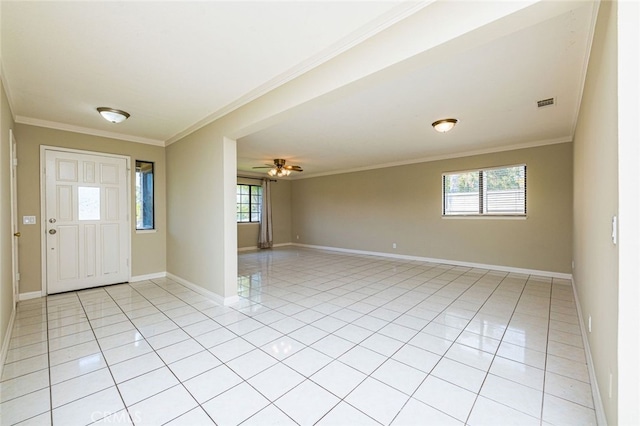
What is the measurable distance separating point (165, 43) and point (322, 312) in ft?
10.2

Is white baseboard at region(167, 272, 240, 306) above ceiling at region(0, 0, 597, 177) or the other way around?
the other way around

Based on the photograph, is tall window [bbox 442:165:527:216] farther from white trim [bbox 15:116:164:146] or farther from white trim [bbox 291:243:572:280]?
white trim [bbox 15:116:164:146]

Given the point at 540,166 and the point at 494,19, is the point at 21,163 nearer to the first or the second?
the point at 494,19

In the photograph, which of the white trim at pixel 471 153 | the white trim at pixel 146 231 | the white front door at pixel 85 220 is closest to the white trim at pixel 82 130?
the white front door at pixel 85 220

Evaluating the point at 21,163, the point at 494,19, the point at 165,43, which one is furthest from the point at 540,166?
the point at 21,163

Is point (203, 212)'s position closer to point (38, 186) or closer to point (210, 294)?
point (210, 294)

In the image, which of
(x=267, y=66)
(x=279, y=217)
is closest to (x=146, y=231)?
(x=267, y=66)

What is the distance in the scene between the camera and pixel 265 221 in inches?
358

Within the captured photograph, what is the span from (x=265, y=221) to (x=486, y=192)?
644cm

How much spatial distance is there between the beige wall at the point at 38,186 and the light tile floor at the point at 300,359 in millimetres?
586

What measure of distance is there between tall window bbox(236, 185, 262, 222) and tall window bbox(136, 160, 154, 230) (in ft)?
12.7

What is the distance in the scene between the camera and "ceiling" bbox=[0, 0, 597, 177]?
1.77 metres
